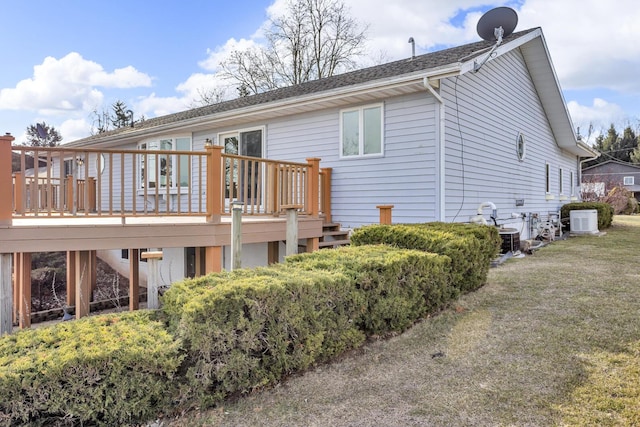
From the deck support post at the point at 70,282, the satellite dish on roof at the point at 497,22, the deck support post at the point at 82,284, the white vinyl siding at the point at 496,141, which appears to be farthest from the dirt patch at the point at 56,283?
the satellite dish on roof at the point at 497,22

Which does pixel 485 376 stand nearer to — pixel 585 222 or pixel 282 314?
pixel 282 314

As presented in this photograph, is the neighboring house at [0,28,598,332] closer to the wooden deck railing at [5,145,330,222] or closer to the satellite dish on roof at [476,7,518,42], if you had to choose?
the wooden deck railing at [5,145,330,222]

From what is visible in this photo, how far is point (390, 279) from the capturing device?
3.91 meters

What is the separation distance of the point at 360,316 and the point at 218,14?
1391 centimetres

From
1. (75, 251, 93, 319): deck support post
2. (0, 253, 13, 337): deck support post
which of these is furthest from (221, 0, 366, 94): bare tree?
(0, 253, 13, 337): deck support post

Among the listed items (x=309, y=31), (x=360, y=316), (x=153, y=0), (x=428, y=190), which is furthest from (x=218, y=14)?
(x=360, y=316)

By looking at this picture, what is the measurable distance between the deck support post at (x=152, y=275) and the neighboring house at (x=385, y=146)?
1.45 m

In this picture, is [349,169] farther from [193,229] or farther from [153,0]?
[153,0]

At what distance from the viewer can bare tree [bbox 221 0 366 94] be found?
22.2 meters

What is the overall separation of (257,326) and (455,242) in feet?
9.74

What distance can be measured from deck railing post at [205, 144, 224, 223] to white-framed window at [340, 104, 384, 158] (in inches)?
144

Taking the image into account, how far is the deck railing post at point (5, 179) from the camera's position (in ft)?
14.4

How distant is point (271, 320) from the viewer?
117 inches

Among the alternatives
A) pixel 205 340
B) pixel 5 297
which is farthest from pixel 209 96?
pixel 205 340
